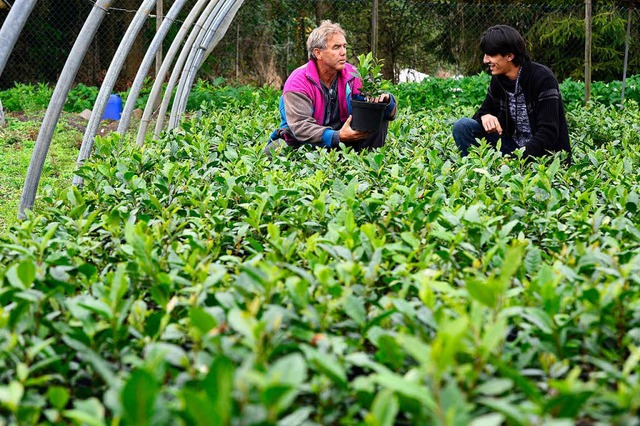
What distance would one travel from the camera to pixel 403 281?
2031mm

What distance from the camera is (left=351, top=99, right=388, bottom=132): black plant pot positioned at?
Answer: 211 inches

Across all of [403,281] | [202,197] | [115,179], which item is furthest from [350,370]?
[115,179]

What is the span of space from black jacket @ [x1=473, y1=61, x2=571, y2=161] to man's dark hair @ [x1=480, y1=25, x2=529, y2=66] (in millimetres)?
182

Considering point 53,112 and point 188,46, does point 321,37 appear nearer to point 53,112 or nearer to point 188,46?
point 53,112

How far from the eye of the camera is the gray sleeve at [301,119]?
5.79 meters

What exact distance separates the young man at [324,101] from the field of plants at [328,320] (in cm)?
251

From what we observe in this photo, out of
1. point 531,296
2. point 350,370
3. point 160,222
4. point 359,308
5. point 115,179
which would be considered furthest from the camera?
point 115,179

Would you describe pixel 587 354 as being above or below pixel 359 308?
below

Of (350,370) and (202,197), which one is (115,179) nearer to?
(202,197)

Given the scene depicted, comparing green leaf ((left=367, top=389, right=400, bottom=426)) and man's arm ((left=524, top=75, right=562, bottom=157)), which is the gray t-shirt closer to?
man's arm ((left=524, top=75, right=562, bottom=157))

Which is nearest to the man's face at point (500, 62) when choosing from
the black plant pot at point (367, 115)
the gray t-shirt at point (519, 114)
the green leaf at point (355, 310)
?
the gray t-shirt at point (519, 114)

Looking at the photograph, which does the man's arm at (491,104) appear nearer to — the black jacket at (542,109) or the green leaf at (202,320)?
the black jacket at (542,109)

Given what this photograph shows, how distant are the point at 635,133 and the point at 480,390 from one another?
20.5 ft

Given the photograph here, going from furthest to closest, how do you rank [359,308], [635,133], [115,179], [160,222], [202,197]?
[635,133]
[115,179]
[202,197]
[160,222]
[359,308]
